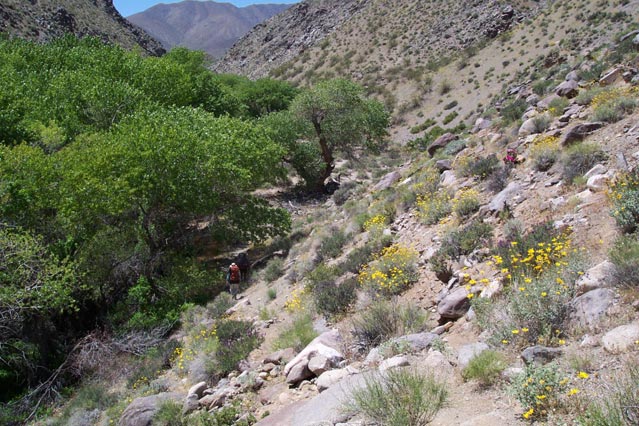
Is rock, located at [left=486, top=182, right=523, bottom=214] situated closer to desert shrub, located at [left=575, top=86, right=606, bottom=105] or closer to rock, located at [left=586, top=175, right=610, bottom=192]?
rock, located at [left=586, top=175, right=610, bottom=192]

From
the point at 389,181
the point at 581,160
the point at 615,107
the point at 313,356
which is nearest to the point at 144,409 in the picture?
the point at 313,356

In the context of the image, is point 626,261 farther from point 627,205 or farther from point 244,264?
point 244,264

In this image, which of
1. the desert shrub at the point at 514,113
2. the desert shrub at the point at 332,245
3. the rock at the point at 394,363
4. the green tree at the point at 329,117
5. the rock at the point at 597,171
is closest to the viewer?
the rock at the point at 394,363

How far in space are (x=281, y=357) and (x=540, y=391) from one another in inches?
179

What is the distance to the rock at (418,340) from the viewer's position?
18.4 ft

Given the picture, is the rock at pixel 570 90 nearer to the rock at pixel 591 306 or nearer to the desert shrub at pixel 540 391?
the rock at pixel 591 306

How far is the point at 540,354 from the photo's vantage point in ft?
14.0

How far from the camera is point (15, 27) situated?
1801 inches

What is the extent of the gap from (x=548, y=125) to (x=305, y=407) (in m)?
9.55

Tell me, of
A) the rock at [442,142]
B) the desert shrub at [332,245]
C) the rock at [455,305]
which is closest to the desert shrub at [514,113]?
the rock at [442,142]

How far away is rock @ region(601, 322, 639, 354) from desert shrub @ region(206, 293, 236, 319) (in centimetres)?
945

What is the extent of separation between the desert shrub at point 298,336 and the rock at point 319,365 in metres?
1.24

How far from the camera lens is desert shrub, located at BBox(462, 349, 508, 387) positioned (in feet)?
14.3

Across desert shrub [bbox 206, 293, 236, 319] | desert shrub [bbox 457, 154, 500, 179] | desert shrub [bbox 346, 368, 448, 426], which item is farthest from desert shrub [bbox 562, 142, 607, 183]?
desert shrub [bbox 206, 293, 236, 319]
